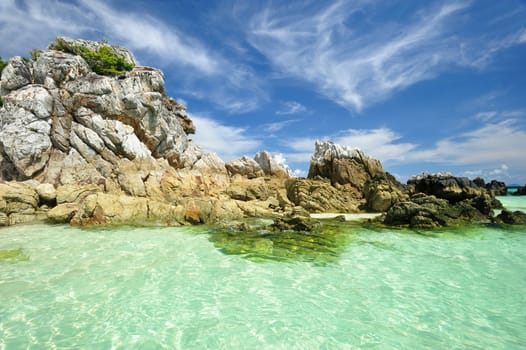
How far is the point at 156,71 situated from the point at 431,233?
37034 millimetres

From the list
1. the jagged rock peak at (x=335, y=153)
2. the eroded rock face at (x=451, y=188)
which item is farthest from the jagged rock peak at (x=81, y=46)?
the eroded rock face at (x=451, y=188)

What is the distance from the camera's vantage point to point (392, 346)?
520 centimetres

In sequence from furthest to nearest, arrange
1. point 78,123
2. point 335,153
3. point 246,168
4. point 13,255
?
point 246,168, point 335,153, point 78,123, point 13,255

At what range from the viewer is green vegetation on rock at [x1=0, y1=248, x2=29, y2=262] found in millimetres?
10109

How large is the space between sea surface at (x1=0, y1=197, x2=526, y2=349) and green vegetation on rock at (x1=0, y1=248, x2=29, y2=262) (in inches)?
2.6

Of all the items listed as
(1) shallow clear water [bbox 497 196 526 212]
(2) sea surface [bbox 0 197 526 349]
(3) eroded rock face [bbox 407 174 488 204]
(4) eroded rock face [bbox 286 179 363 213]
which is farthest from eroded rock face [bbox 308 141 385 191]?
(2) sea surface [bbox 0 197 526 349]

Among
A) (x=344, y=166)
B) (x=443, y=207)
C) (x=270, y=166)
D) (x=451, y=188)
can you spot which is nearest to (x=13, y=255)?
(x=443, y=207)

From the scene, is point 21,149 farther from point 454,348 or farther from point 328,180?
point 454,348

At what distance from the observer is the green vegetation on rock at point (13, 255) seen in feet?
33.2

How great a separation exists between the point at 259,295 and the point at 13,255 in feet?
33.2

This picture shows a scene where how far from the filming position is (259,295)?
293 inches

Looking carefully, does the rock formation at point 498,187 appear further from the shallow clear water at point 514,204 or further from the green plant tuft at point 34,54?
the green plant tuft at point 34,54

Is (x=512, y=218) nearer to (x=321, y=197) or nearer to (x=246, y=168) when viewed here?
(x=321, y=197)

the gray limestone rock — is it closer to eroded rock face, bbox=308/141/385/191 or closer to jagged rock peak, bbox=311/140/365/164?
eroded rock face, bbox=308/141/385/191
